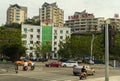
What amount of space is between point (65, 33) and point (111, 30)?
128 m

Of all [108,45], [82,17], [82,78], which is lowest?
[82,78]

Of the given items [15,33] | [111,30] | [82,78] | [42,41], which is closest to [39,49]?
[42,41]

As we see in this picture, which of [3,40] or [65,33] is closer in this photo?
[3,40]

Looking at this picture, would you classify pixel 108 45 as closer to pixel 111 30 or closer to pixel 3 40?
pixel 111 30

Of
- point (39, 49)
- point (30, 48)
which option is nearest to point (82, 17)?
point (30, 48)

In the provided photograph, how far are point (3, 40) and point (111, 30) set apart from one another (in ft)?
251

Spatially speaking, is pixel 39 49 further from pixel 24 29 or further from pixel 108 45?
pixel 108 45

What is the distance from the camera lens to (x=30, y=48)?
136 meters

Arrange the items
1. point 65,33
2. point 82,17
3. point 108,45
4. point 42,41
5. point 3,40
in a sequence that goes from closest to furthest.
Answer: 1. point 108,45
2. point 3,40
3. point 42,41
4. point 65,33
5. point 82,17

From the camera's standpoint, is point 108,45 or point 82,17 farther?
point 82,17

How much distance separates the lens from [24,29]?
133000mm

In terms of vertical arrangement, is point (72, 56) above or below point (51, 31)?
below

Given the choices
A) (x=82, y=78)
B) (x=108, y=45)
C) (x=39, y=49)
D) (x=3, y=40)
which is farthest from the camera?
(x=39, y=49)

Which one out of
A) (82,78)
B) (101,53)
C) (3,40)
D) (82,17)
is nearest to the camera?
(82,78)
